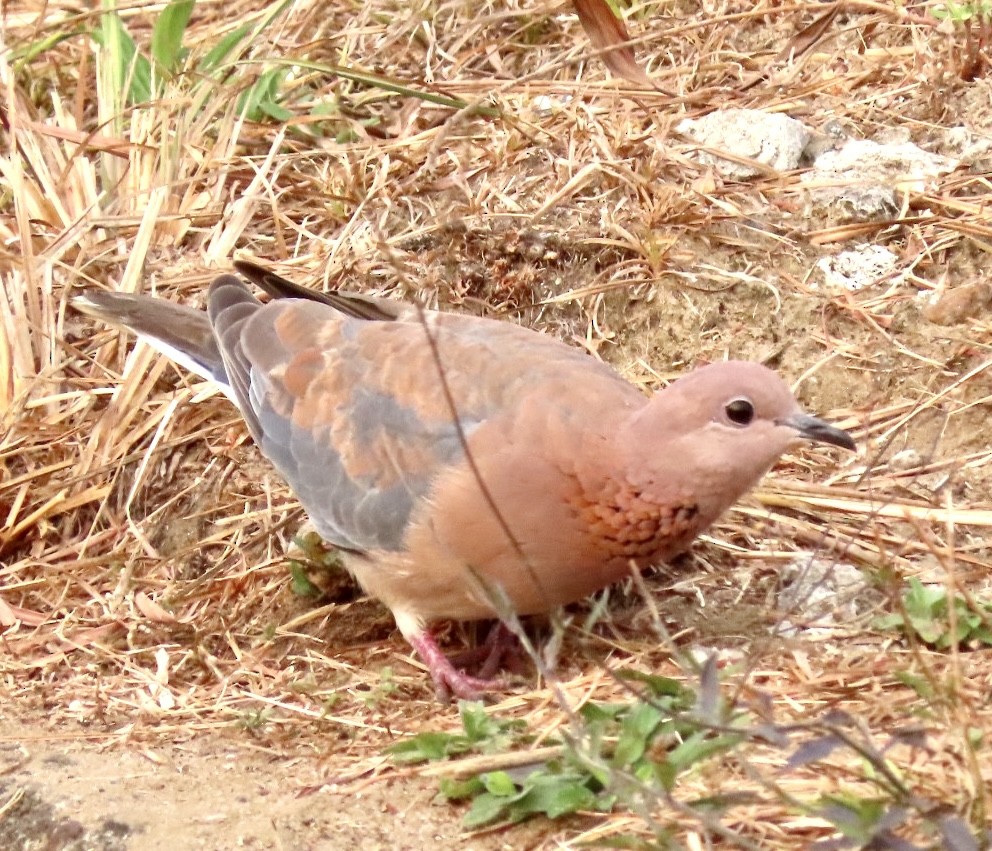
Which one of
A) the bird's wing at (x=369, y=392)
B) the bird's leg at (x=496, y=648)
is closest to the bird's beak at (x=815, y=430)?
the bird's wing at (x=369, y=392)

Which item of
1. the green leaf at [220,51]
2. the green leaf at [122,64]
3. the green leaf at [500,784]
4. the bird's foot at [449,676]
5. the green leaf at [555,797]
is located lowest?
the bird's foot at [449,676]

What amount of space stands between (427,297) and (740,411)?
1538 millimetres

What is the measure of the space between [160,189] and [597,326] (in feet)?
5.04

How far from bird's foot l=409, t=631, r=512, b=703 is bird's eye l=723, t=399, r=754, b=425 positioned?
84cm

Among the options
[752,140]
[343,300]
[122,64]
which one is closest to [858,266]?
[752,140]

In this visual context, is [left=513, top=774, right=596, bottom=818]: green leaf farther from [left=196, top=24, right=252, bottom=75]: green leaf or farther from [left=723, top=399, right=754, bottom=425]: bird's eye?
[left=196, top=24, right=252, bottom=75]: green leaf

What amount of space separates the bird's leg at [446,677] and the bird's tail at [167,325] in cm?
110

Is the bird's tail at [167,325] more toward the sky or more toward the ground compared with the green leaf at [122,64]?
more toward the ground

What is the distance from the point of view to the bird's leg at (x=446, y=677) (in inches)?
123

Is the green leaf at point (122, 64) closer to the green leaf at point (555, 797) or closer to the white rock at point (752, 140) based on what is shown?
the white rock at point (752, 140)

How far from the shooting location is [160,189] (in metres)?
4.53

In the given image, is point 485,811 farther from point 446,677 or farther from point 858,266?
point 858,266

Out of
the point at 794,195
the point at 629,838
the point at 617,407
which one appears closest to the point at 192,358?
the point at 617,407

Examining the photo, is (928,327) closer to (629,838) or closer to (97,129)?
(629,838)
